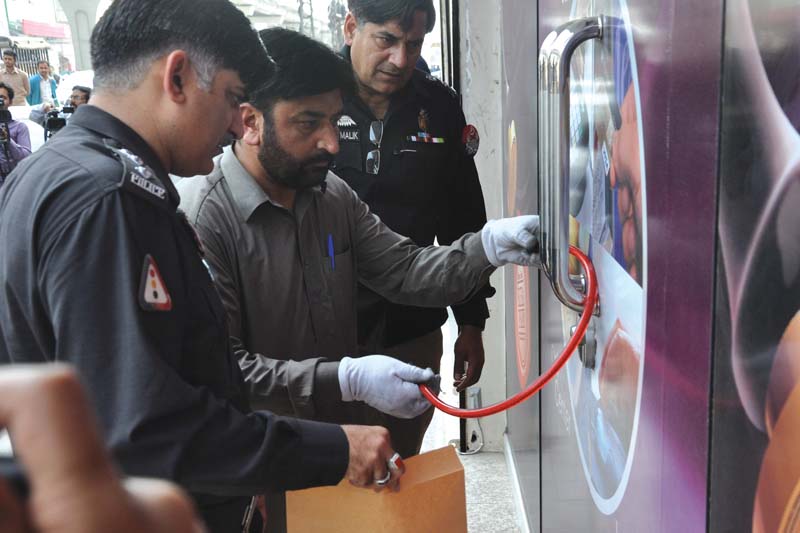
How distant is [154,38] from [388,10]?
1.41 meters

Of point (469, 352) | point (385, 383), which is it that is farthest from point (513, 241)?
point (469, 352)

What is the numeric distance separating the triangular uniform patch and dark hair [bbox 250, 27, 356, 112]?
86cm

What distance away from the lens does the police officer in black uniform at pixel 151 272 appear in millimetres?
1090

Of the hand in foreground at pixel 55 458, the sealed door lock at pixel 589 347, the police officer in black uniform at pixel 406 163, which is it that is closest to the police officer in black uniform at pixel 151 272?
the sealed door lock at pixel 589 347

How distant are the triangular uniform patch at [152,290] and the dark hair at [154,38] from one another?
321 mm

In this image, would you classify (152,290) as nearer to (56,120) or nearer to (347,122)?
(347,122)

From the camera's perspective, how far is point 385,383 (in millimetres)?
1743

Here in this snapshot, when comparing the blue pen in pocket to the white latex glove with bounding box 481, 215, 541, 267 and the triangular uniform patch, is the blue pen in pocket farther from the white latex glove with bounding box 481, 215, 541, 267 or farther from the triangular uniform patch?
the triangular uniform patch

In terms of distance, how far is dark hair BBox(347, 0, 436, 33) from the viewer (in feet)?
8.36

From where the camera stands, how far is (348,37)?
2.67 metres

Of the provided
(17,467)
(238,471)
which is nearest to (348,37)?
(238,471)

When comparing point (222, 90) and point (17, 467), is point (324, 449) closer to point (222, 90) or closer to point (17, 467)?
point (222, 90)

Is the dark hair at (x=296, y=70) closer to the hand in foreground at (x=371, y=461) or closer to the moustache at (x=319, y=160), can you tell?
the moustache at (x=319, y=160)

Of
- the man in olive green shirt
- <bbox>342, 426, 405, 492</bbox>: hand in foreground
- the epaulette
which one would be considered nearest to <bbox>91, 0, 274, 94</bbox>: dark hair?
the epaulette
